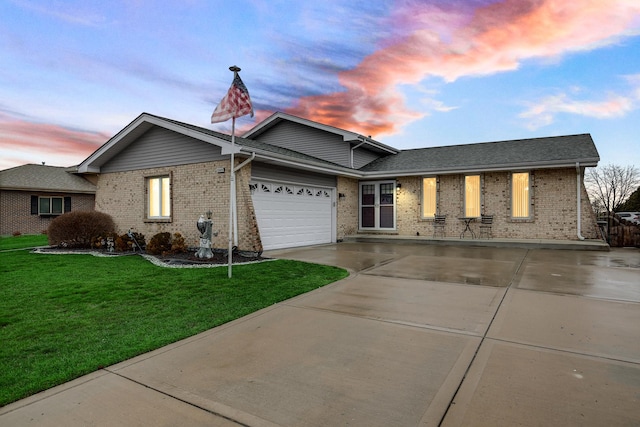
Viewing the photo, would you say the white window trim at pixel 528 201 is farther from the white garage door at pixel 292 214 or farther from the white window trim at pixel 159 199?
the white window trim at pixel 159 199

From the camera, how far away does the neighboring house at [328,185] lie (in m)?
11.3

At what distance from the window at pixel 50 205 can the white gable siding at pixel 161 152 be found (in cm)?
1088

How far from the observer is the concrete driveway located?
2420 mm

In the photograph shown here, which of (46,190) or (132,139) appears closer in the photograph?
(132,139)

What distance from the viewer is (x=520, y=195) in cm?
1379

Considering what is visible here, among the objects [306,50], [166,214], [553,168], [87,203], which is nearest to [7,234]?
[87,203]

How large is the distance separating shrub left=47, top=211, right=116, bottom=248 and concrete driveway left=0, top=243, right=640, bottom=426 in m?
10.7

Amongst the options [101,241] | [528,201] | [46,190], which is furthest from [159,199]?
[528,201]

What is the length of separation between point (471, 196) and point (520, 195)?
69.8 inches

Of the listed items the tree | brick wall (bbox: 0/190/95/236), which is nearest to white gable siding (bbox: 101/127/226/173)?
brick wall (bbox: 0/190/95/236)

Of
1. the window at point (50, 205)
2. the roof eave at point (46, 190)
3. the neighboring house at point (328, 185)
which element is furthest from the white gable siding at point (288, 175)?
the window at point (50, 205)

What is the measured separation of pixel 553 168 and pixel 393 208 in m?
6.31

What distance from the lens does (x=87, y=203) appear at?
23516 millimetres

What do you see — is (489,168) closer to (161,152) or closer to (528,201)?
(528,201)
